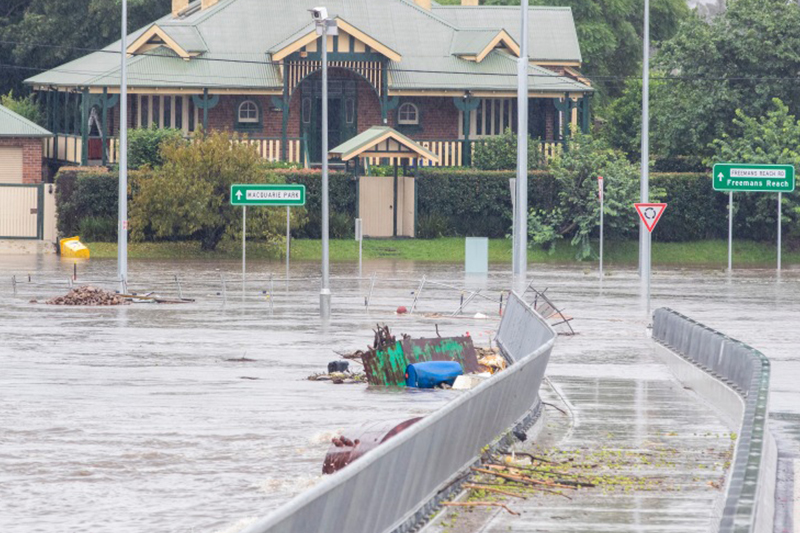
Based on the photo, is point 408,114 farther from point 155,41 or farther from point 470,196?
point 155,41

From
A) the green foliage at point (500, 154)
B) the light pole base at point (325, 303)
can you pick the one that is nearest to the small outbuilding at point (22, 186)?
the green foliage at point (500, 154)

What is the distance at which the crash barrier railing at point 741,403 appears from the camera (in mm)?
9125

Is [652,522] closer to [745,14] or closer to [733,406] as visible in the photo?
[733,406]

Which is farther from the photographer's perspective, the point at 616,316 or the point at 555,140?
the point at 555,140

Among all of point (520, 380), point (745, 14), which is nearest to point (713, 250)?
point (745, 14)

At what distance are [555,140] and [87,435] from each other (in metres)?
49.4

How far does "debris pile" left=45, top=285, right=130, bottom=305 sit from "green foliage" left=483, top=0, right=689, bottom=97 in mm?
45027

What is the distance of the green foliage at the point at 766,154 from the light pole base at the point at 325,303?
2889 centimetres

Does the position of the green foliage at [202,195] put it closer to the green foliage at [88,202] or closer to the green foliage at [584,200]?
the green foliage at [88,202]

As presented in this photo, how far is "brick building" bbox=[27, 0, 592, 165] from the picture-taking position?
198ft

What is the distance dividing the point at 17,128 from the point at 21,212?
4213 mm

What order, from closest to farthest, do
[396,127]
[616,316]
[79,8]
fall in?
[616,316] → [396,127] → [79,8]

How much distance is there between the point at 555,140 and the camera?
64.6m

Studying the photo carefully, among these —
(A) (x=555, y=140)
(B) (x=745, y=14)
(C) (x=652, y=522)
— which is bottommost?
(C) (x=652, y=522)
